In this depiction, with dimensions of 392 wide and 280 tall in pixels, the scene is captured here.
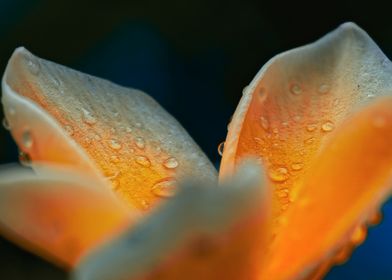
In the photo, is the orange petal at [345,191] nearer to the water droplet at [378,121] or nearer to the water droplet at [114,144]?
the water droplet at [378,121]

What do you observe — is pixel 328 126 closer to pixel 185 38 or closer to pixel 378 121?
pixel 378 121

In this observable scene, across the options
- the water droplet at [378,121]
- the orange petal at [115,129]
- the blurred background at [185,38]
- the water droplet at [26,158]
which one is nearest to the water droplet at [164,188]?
the orange petal at [115,129]

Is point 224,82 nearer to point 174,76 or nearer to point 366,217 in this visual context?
point 174,76

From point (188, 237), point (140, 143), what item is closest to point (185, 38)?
point (140, 143)

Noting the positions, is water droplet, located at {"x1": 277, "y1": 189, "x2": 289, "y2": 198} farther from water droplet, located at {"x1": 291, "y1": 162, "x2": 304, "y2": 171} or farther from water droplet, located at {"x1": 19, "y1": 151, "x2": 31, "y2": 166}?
water droplet, located at {"x1": 19, "y1": 151, "x2": 31, "y2": 166}

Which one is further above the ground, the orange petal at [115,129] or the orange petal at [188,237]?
the orange petal at [188,237]
